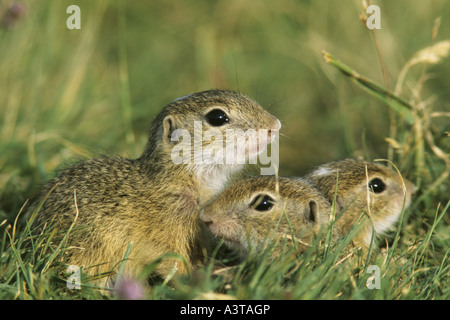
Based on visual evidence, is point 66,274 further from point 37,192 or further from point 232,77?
point 232,77

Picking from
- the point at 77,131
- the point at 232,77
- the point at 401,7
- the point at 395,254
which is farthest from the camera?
the point at 401,7

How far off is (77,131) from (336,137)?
3.40 meters

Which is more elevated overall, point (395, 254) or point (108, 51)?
point (108, 51)

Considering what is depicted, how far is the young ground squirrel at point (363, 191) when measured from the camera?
16.2 feet

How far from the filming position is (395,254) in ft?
14.7

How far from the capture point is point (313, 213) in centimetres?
452

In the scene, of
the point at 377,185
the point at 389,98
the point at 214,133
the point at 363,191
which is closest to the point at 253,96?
the point at 389,98

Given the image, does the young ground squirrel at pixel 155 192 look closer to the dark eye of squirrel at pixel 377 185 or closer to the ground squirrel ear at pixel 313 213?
the ground squirrel ear at pixel 313 213

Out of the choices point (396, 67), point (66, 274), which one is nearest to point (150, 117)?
point (396, 67)

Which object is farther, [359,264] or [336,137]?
[336,137]

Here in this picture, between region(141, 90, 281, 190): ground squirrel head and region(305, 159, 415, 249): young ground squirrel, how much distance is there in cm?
71

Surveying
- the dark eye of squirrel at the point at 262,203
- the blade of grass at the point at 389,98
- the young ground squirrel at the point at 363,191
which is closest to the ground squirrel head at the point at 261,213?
the dark eye of squirrel at the point at 262,203
